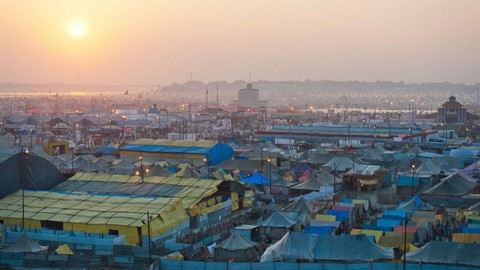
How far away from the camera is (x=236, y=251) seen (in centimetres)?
762

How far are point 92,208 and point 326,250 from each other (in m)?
3.43

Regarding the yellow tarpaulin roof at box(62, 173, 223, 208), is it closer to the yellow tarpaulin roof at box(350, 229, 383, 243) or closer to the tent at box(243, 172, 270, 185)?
the tent at box(243, 172, 270, 185)

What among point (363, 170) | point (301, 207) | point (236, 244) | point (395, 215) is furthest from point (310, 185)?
point (236, 244)

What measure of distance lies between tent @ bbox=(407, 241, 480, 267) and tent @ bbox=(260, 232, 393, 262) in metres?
0.35

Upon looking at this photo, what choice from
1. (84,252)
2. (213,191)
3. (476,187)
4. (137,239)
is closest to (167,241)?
(137,239)

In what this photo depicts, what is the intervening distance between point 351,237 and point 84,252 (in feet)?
10.2

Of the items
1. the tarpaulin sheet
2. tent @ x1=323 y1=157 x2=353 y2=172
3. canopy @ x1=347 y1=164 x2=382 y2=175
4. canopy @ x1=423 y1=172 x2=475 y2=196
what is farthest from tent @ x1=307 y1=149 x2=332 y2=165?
the tarpaulin sheet

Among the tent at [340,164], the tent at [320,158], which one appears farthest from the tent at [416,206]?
the tent at [320,158]

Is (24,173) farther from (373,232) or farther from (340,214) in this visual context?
(373,232)

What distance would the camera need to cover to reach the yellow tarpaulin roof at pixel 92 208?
8633mm

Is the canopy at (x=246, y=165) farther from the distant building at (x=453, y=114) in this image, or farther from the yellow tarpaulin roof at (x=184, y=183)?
the distant building at (x=453, y=114)

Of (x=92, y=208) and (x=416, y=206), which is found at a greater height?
(x=92, y=208)

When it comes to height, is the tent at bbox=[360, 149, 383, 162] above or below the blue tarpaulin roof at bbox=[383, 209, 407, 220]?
above

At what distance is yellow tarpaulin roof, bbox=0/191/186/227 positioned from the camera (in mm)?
8633
